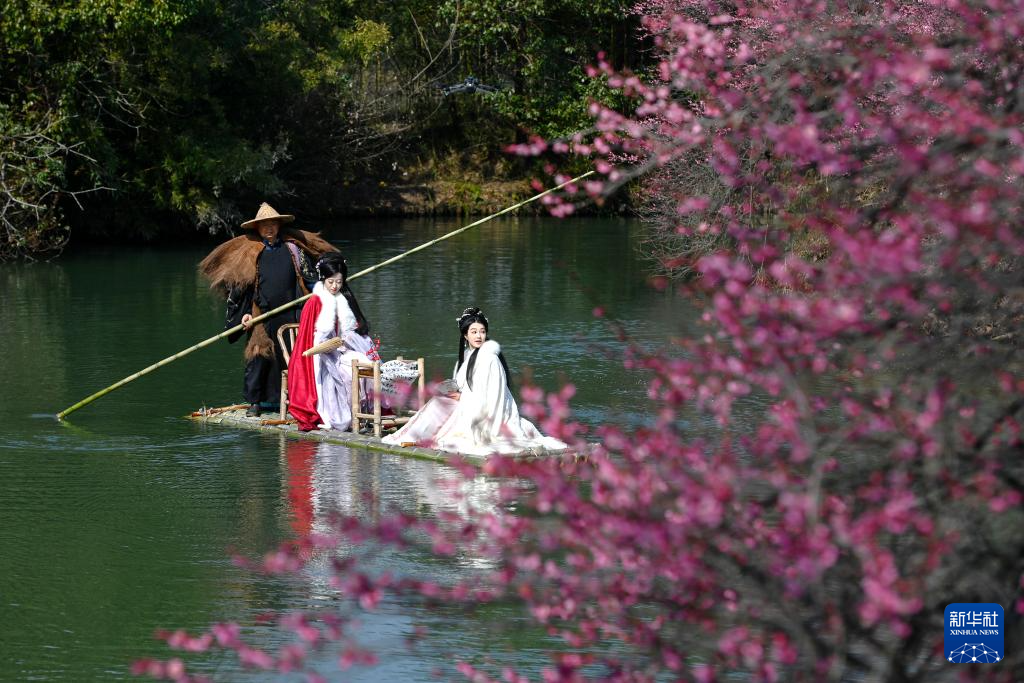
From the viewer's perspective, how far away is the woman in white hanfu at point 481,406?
38.4 ft

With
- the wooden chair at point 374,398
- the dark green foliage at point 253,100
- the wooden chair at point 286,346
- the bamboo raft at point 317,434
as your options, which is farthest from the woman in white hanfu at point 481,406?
the dark green foliage at point 253,100

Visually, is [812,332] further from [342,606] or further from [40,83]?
[40,83]

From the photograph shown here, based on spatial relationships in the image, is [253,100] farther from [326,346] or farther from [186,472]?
[186,472]

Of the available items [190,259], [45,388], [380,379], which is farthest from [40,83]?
[380,379]

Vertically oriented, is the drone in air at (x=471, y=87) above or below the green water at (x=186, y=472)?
above

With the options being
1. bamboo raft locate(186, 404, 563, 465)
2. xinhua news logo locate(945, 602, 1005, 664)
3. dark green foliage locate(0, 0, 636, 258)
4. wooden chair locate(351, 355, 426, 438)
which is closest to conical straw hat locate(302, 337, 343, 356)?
wooden chair locate(351, 355, 426, 438)

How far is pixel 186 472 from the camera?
1201cm

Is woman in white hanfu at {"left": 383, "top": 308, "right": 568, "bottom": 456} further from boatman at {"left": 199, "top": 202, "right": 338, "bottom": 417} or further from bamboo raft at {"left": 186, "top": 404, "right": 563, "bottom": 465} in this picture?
boatman at {"left": 199, "top": 202, "right": 338, "bottom": 417}

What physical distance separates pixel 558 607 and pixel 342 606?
379 cm

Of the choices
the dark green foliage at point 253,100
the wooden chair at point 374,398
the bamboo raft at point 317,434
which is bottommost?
the bamboo raft at point 317,434

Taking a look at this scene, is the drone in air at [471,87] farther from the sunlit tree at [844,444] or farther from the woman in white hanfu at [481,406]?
the sunlit tree at [844,444]

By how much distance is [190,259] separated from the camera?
3169cm

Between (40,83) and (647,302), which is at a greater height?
(40,83)

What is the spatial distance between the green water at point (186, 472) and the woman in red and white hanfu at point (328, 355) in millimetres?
473
